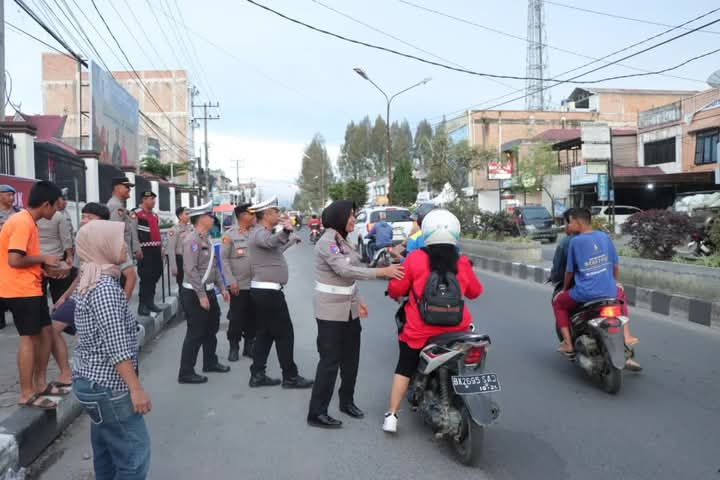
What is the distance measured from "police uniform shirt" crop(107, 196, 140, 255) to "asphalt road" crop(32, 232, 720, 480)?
1.96 metres

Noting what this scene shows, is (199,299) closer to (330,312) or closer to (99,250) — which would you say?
(330,312)

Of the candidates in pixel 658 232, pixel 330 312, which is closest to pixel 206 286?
pixel 330 312

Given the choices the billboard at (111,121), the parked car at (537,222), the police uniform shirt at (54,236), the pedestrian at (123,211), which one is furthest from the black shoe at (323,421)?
the parked car at (537,222)

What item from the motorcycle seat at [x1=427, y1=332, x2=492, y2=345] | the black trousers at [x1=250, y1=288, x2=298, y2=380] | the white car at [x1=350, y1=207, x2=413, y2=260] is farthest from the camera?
the white car at [x1=350, y1=207, x2=413, y2=260]

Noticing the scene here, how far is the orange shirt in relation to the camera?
173 inches

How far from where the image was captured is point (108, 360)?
278cm

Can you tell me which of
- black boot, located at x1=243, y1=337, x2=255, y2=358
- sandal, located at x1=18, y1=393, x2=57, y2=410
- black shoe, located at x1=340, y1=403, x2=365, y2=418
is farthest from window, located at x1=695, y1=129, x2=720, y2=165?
sandal, located at x1=18, y1=393, x2=57, y2=410

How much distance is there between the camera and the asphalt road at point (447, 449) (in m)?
3.75

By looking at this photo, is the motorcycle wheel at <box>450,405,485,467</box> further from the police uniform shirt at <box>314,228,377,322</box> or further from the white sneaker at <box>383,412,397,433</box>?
the police uniform shirt at <box>314,228,377,322</box>

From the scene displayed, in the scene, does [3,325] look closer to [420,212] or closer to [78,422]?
[78,422]

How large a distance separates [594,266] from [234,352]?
3.92 m

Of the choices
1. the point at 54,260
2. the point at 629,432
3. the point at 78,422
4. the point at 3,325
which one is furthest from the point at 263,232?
the point at 3,325

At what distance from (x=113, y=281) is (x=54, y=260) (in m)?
2.14

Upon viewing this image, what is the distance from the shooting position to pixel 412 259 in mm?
3992
